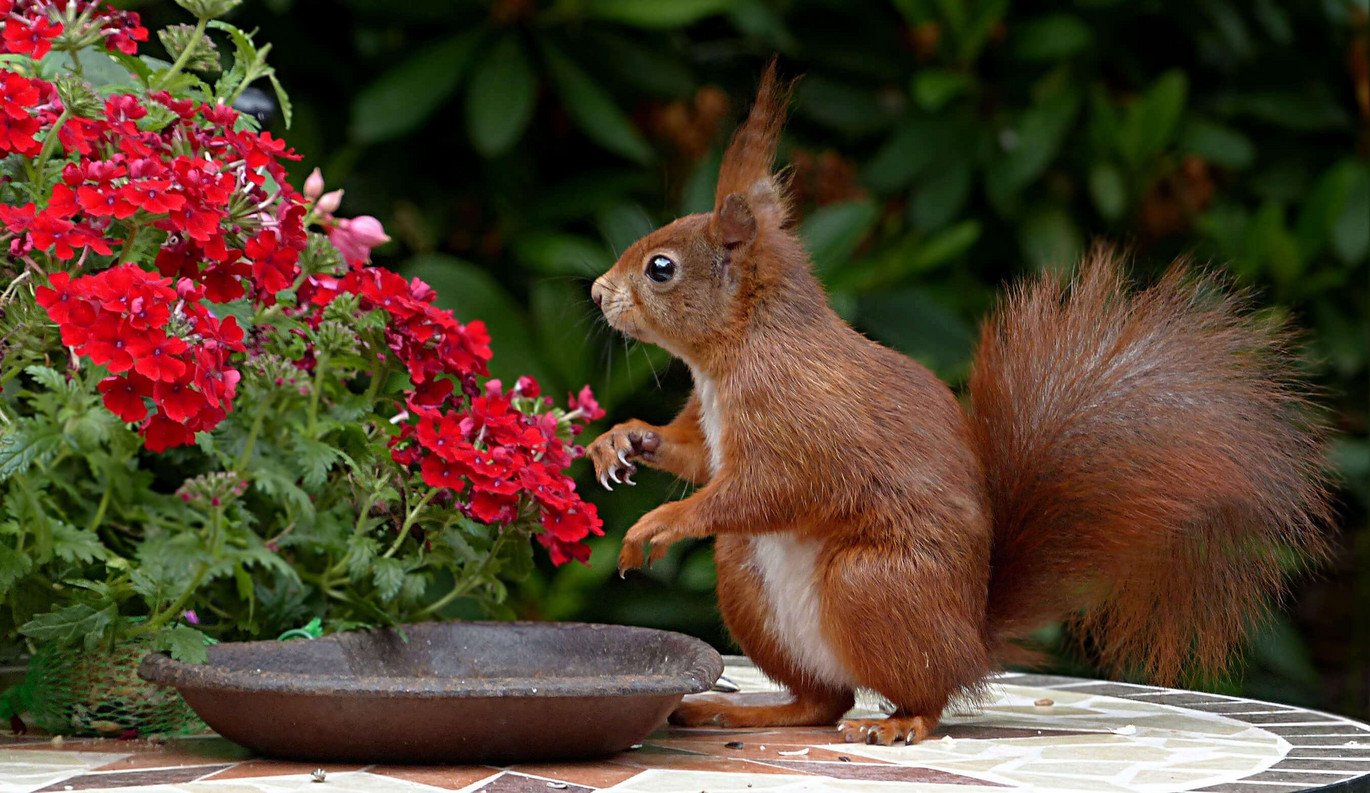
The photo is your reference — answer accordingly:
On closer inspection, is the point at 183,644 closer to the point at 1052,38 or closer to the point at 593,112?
the point at 593,112

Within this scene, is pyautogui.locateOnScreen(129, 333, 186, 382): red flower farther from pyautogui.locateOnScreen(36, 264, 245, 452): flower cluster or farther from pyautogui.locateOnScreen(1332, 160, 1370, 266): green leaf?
pyautogui.locateOnScreen(1332, 160, 1370, 266): green leaf

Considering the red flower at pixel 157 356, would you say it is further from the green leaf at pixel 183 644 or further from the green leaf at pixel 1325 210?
the green leaf at pixel 1325 210

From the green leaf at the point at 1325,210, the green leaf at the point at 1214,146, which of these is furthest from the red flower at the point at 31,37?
the green leaf at the point at 1325,210

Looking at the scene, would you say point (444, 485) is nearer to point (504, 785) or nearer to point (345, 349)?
point (345, 349)

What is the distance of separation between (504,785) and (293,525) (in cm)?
61

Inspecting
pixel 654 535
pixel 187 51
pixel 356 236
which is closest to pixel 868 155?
pixel 356 236

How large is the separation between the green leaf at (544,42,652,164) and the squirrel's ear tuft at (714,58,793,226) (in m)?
1.28

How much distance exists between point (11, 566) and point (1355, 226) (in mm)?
3129

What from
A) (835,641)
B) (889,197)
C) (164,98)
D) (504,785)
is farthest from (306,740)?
(889,197)

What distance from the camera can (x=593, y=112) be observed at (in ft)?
10.5

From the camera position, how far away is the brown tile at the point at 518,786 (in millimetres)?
1398

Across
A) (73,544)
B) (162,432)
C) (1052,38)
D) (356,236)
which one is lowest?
→ (73,544)

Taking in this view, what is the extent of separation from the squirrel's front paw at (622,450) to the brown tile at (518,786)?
501 mm

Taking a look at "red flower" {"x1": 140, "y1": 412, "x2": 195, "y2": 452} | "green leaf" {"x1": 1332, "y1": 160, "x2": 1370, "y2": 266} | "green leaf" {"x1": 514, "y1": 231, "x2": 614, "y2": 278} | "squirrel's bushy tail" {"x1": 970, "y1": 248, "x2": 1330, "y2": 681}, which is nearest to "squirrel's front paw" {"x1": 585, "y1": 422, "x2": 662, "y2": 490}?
"squirrel's bushy tail" {"x1": 970, "y1": 248, "x2": 1330, "y2": 681}
